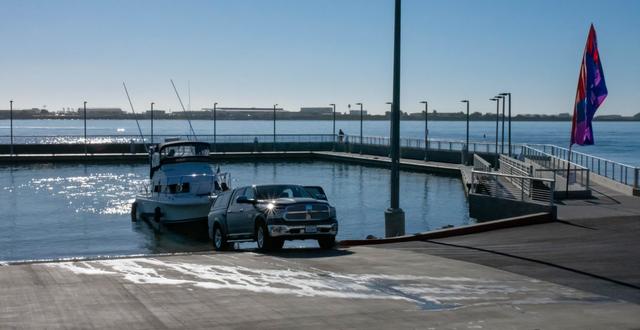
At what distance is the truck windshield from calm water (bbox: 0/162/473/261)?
5.50 metres

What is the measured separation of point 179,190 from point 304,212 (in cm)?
1849

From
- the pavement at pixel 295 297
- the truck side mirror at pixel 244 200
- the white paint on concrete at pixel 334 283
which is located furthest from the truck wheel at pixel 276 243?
the white paint on concrete at pixel 334 283

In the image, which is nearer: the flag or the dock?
the dock

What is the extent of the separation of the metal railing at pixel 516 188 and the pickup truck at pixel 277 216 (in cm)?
664

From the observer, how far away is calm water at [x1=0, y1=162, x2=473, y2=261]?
29750mm

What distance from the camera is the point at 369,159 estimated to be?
7925 cm

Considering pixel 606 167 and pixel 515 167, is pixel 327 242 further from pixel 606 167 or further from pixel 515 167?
pixel 606 167

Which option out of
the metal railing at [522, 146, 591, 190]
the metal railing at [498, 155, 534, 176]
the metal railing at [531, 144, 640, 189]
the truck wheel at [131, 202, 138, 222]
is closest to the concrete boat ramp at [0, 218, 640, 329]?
the metal railing at [522, 146, 591, 190]

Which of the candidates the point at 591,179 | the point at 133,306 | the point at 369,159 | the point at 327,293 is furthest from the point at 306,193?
the point at 369,159

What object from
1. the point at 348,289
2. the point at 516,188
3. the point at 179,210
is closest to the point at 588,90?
the point at 516,188

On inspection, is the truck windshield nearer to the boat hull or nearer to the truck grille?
the truck grille

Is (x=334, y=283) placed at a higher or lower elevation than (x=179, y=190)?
higher

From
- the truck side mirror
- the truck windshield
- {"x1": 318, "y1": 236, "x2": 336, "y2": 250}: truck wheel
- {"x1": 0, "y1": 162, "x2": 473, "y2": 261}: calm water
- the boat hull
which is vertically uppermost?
the truck windshield

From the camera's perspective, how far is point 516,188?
1142 inches
